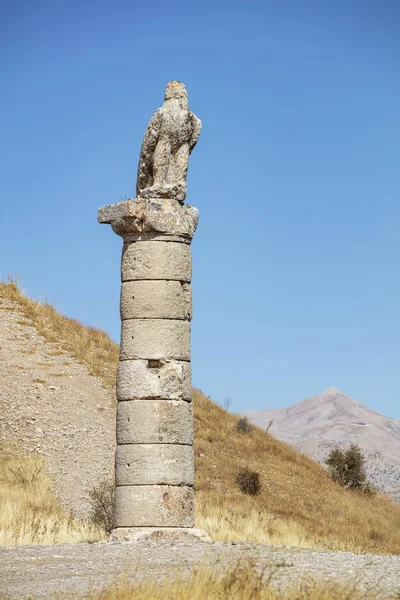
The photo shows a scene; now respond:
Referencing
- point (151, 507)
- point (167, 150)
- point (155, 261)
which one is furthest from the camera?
point (167, 150)

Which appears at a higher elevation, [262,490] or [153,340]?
[153,340]

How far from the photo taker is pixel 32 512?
19391 millimetres

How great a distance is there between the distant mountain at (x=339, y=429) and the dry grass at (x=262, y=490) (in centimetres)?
3846

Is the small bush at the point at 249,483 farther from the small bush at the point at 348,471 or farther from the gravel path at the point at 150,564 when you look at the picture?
the gravel path at the point at 150,564

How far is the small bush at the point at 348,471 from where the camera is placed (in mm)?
31062

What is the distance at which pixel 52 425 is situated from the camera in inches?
1046

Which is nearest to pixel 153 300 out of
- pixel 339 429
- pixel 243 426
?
pixel 243 426

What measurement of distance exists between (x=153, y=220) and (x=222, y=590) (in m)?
7.48

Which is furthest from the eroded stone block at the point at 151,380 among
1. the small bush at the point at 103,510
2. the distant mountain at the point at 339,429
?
the distant mountain at the point at 339,429

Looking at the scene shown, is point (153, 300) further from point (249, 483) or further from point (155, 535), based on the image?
point (249, 483)

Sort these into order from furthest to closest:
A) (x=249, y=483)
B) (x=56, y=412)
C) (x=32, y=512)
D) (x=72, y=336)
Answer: (x=72, y=336), (x=56, y=412), (x=249, y=483), (x=32, y=512)

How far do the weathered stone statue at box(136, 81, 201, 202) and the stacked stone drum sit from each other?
0.34m

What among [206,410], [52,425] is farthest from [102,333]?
[52,425]

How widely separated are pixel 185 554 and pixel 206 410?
19.3 meters
